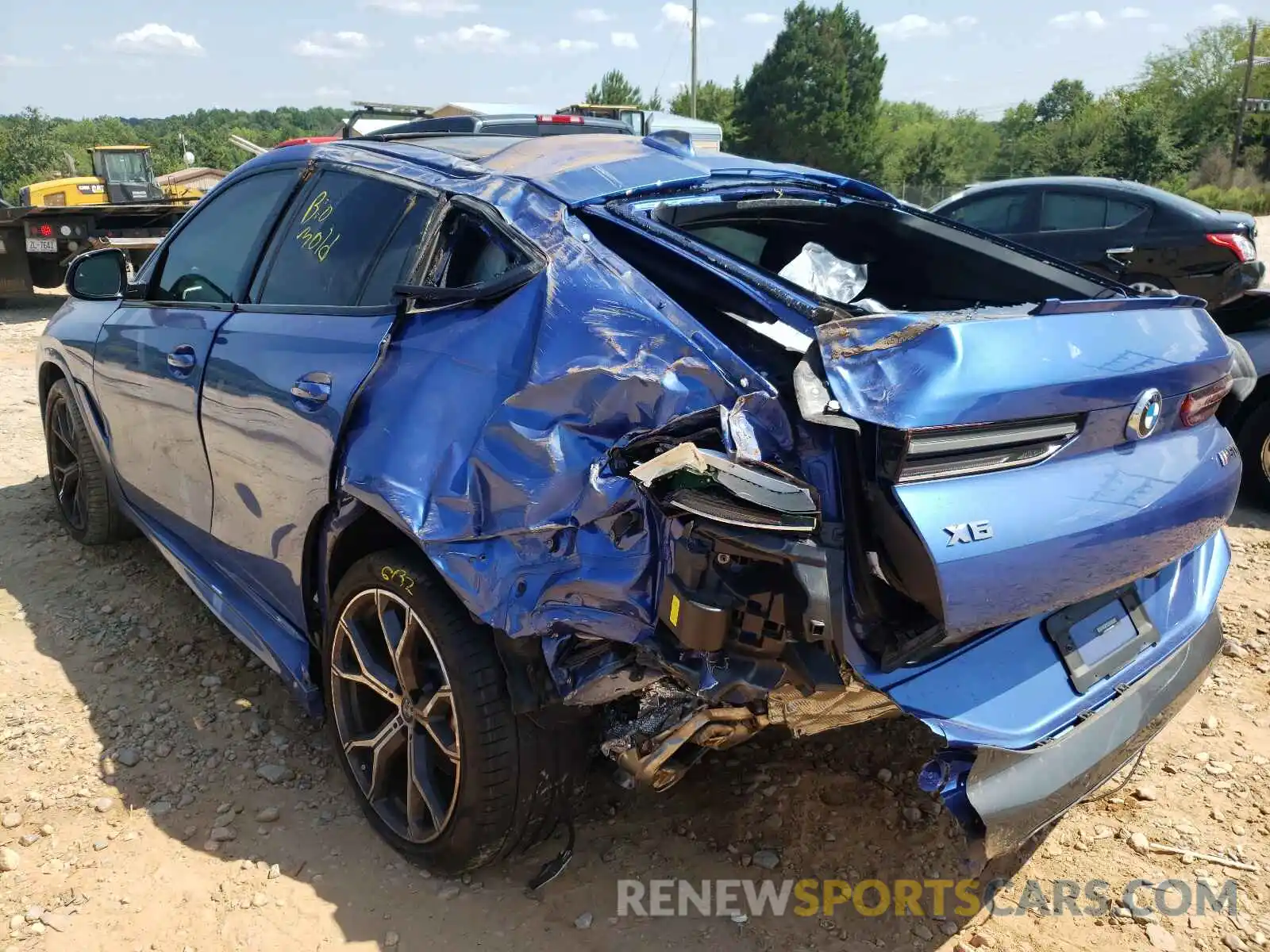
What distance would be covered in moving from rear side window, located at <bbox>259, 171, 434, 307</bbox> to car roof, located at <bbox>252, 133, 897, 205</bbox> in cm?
10

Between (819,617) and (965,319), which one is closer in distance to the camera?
(819,617)

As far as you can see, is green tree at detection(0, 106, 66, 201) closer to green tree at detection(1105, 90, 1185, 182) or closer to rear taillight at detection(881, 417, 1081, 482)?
green tree at detection(1105, 90, 1185, 182)

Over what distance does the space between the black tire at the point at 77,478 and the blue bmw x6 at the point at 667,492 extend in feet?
5.46

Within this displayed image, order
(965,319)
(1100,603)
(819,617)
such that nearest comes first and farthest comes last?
(819,617) < (965,319) < (1100,603)

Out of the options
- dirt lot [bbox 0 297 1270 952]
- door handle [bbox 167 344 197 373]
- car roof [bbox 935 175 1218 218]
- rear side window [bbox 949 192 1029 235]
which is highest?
car roof [bbox 935 175 1218 218]

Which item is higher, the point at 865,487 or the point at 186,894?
the point at 865,487

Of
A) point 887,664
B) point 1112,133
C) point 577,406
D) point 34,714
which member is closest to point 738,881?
point 887,664

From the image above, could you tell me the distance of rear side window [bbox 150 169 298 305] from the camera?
321 centimetres

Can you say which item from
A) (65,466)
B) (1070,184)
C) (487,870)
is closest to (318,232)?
(487,870)

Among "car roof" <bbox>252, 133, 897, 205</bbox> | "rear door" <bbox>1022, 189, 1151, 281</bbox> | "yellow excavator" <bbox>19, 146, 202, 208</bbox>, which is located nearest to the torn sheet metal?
"car roof" <bbox>252, 133, 897, 205</bbox>

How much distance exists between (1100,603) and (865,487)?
770mm

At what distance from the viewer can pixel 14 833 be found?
270 cm

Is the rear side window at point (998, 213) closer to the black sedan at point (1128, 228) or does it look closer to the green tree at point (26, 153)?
the black sedan at point (1128, 228)

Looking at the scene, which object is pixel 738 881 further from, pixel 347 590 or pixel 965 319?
pixel 965 319
